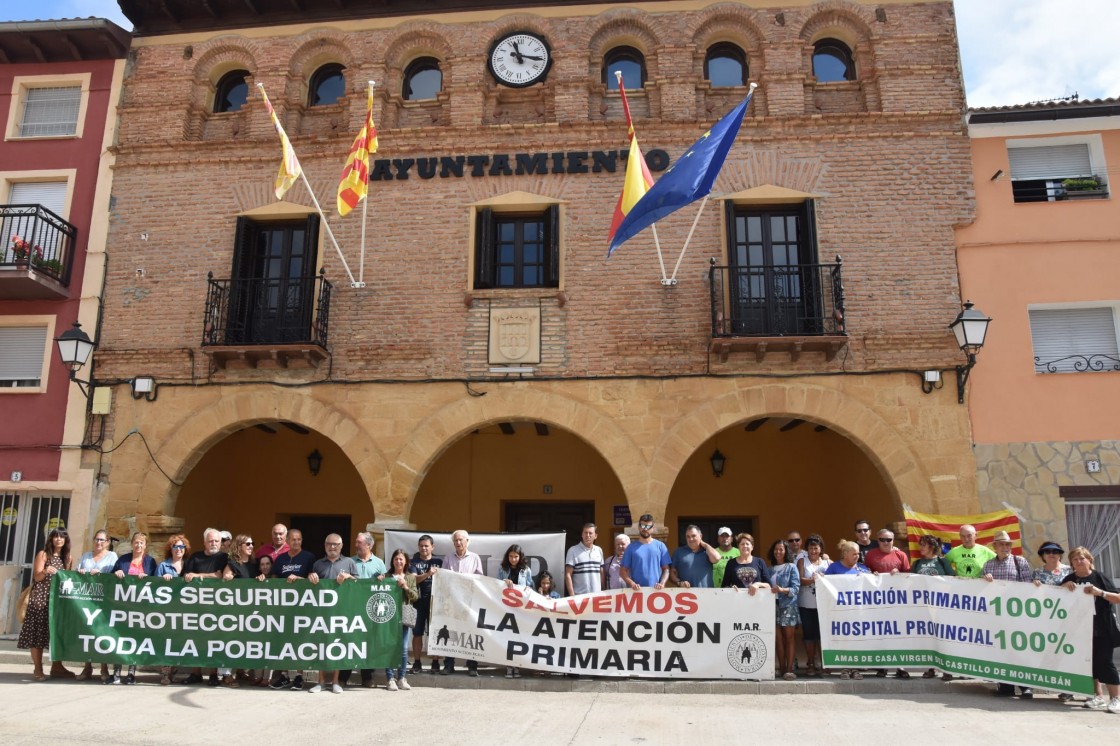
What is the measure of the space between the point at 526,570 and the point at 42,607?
496 cm

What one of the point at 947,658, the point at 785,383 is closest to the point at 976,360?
the point at 785,383

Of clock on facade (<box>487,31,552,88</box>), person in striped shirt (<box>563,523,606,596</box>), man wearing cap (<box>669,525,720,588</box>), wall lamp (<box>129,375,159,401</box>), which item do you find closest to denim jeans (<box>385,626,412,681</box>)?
person in striped shirt (<box>563,523,606,596</box>)

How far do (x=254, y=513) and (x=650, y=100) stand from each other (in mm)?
9652

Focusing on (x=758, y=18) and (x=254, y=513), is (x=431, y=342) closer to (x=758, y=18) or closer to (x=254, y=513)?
(x=254, y=513)

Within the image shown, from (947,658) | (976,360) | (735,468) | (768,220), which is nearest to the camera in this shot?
(947,658)

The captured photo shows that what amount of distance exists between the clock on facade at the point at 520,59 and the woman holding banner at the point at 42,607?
8643mm

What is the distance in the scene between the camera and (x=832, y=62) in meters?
12.6

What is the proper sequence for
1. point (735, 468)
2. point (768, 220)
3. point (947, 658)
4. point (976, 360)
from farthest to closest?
point (735, 468), point (768, 220), point (976, 360), point (947, 658)

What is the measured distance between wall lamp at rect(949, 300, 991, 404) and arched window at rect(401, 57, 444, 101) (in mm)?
8271

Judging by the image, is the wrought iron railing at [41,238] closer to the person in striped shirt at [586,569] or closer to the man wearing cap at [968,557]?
the person in striped shirt at [586,569]

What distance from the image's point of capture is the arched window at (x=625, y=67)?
1261 centimetres

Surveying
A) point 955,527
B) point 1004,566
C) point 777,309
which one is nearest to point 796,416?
point 777,309

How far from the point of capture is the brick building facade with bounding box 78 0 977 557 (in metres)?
11.0

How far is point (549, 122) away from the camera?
12.3m
